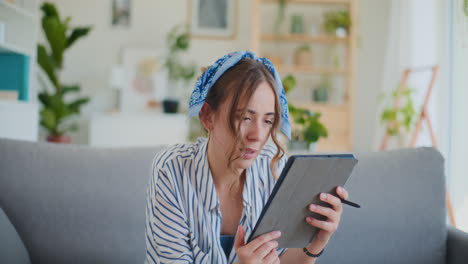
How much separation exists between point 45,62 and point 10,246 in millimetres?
3749

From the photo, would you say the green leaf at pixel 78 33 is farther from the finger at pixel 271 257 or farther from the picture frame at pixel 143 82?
the finger at pixel 271 257

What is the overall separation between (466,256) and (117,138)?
398 cm

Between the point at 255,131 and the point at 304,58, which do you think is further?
the point at 304,58

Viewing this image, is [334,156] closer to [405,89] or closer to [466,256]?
[466,256]

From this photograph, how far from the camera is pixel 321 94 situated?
5355 mm

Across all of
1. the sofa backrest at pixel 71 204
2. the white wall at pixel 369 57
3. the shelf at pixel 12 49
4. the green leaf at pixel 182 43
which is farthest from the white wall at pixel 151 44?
the sofa backrest at pixel 71 204

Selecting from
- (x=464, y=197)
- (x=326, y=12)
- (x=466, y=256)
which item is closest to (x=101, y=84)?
(x=326, y=12)

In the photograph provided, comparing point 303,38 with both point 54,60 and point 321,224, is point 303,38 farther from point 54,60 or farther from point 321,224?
point 321,224

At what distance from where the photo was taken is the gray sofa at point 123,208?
4.96 feet

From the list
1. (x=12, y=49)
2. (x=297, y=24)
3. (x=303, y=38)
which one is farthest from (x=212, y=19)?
(x=12, y=49)

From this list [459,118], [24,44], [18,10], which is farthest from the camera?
[459,118]

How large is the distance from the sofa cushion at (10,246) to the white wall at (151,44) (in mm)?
4374

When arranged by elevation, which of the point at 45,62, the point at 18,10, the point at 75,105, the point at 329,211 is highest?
the point at 18,10

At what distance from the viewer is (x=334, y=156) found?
99 cm
